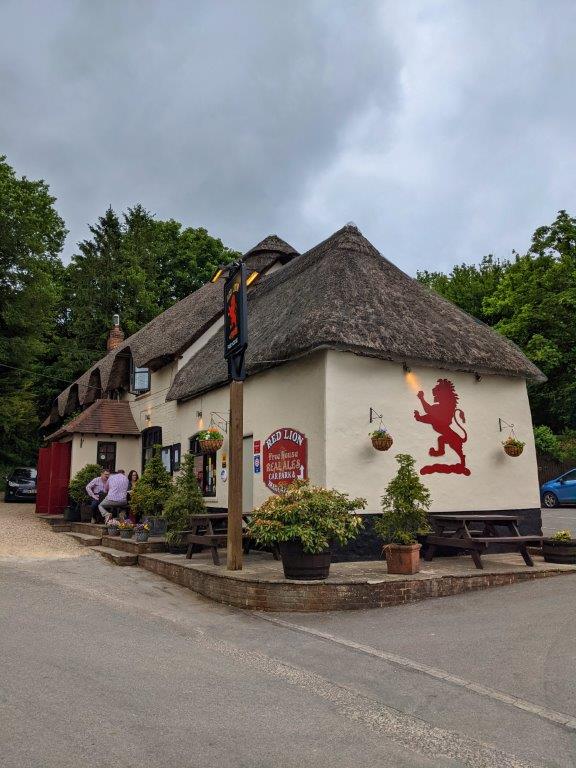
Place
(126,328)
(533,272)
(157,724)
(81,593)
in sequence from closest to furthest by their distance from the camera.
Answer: (157,724) < (81,593) < (533,272) < (126,328)

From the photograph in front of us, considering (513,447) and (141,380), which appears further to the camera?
(141,380)

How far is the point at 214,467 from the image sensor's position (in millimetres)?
14750

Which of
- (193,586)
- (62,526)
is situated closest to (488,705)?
(193,586)

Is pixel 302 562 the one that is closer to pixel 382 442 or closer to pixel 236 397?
pixel 236 397

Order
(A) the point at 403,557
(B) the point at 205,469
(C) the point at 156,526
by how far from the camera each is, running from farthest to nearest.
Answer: (B) the point at 205,469
(C) the point at 156,526
(A) the point at 403,557

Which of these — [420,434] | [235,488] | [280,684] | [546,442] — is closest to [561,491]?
[546,442]

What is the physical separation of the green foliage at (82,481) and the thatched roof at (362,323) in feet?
17.8

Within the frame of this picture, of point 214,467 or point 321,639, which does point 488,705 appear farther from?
point 214,467

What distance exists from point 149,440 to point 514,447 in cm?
1196

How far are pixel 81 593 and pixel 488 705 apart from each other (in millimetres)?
6315

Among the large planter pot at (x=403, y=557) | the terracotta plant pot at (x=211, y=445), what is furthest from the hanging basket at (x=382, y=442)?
the terracotta plant pot at (x=211, y=445)

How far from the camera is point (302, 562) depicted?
26.0 ft

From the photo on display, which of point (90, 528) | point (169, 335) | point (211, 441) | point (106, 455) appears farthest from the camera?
point (106, 455)

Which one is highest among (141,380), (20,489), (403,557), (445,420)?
(141,380)
